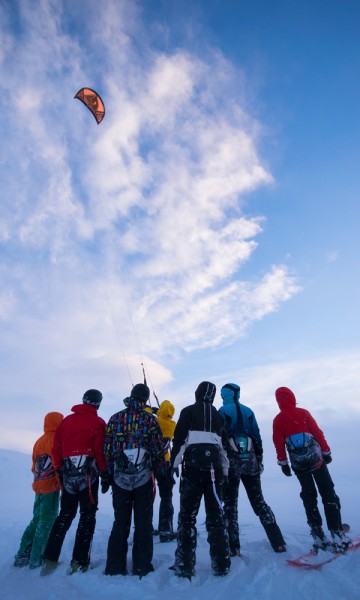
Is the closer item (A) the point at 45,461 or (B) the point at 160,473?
(B) the point at 160,473

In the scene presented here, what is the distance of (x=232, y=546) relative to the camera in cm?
512

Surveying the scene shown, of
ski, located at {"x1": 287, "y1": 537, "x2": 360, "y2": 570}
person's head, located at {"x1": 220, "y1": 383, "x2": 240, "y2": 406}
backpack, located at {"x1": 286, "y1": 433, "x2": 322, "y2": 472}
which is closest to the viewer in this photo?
ski, located at {"x1": 287, "y1": 537, "x2": 360, "y2": 570}

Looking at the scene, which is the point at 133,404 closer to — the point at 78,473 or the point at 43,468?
the point at 78,473

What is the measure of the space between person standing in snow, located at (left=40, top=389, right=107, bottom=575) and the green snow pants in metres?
0.43

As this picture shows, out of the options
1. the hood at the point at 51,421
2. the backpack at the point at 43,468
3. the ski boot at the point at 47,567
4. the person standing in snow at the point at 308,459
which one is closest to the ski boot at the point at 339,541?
the person standing in snow at the point at 308,459

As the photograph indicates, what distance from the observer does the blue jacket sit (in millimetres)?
5835

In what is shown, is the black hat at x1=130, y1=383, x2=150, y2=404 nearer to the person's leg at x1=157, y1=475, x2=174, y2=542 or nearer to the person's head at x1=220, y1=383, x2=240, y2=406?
the person's head at x1=220, y1=383, x2=240, y2=406

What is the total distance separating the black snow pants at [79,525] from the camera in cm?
479

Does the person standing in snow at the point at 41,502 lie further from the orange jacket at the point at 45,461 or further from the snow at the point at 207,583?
the snow at the point at 207,583

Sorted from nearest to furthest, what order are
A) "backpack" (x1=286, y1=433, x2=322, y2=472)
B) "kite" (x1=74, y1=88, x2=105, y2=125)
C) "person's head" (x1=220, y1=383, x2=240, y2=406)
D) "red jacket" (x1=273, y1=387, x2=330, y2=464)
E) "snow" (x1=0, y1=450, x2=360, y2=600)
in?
"snow" (x1=0, y1=450, x2=360, y2=600) < "backpack" (x1=286, y1=433, x2=322, y2=472) < "red jacket" (x1=273, y1=387, x2=330, y2=464) < "person's head" (x1=220, y1=383, x2=240, y2=406) < "kite" (x1=74, y1=88, x2=105, y2=125)

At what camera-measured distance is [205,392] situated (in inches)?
202

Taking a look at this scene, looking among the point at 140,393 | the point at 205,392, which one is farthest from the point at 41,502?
the point at 205,392

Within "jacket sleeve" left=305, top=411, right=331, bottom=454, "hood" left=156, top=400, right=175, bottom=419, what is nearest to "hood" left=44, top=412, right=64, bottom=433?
"hood" left=156, top=400, right=175, bottom=419

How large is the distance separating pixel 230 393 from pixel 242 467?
1.21 metres
